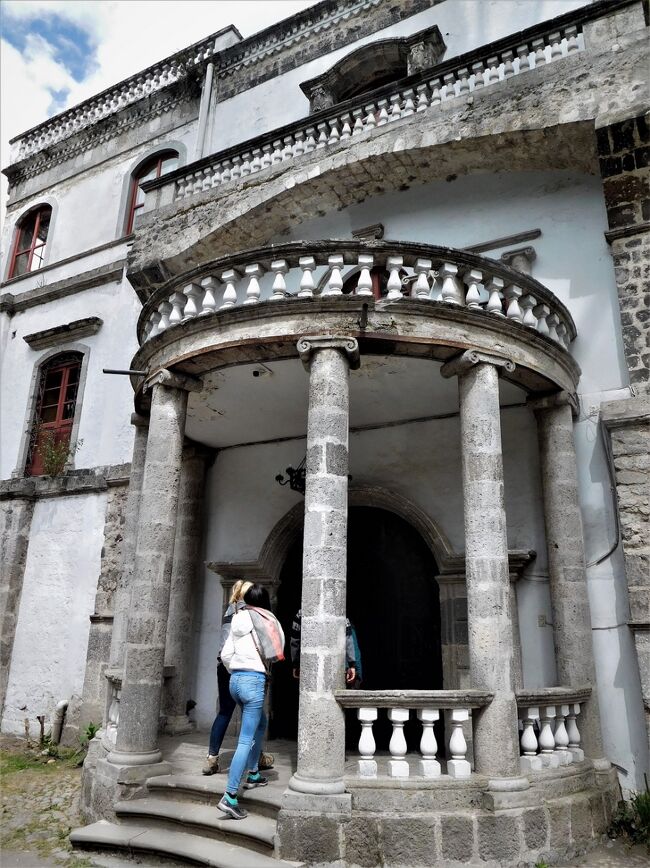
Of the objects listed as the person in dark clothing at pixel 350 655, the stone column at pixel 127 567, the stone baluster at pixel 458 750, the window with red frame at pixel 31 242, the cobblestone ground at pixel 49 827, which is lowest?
the cobblestone ground at pixel 49 827

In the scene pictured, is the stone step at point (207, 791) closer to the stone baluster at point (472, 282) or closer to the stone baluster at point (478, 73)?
the stone baluster at point (472, 282)

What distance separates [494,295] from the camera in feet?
20.6

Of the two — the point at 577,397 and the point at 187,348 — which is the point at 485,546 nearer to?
the point at 577,397

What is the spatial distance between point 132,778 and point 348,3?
39.9 feet

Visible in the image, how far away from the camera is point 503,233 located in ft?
Answer: 27.3

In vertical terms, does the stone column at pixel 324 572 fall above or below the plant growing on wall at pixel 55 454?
below

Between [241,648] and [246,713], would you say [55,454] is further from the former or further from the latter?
[246,713]

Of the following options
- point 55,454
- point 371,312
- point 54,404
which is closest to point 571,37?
point 371,312

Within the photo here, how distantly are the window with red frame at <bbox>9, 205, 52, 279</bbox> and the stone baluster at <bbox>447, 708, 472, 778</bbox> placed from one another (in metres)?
13.0

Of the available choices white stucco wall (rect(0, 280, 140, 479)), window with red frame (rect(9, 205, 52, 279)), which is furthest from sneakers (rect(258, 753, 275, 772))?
window with red frame (rect(9, 205, 52, 279))

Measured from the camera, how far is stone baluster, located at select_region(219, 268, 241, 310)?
639cm

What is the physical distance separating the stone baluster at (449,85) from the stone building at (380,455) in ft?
0.09

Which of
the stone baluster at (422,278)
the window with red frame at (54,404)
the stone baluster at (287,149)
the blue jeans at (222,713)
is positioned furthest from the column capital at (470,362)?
the window with red frame at (54,404)

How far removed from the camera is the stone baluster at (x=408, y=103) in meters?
8.75
